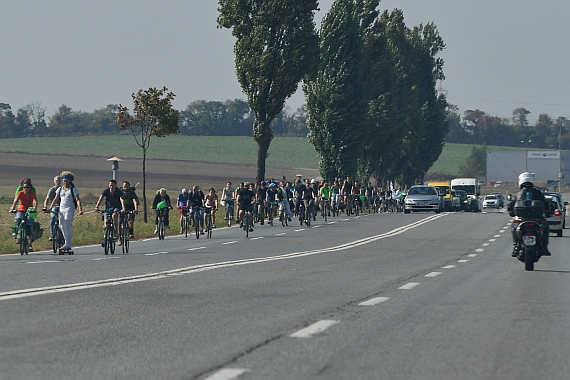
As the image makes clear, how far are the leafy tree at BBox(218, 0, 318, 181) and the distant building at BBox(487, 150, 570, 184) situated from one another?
92.1 meters

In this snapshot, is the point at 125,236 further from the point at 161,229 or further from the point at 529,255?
the point at 529,255

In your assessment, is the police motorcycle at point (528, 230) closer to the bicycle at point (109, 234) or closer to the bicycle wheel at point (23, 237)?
the bicycle at point (109, 234)

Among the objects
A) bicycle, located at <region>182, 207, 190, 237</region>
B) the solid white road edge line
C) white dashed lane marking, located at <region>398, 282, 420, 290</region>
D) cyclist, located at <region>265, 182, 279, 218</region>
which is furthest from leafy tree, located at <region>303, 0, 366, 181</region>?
white dashed lane marking, located at <region>398, 282, 420, 290</region>

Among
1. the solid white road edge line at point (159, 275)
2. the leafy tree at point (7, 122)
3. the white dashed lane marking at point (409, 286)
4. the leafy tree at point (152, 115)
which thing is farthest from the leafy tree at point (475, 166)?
the white dashed lane marking at point (409, 286)

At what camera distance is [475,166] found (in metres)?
158

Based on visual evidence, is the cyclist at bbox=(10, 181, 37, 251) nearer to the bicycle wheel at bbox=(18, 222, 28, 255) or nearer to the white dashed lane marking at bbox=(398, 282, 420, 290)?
the bicycle wheel at bbox=(18, 222, 28, 255)

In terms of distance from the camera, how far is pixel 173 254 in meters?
22.8

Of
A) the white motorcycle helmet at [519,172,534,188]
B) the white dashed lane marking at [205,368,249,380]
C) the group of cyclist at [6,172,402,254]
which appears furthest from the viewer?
the group of cyclist at [6,172,402,254]

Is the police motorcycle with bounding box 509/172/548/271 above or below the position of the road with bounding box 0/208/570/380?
above

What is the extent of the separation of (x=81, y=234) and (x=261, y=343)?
1029 inches

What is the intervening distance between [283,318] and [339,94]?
5601cm

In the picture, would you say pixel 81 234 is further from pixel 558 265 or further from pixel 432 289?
pixel 432 289

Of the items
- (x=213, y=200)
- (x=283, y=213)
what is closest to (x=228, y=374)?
(x=213, y=200)

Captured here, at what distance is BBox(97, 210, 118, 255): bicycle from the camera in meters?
23.2
